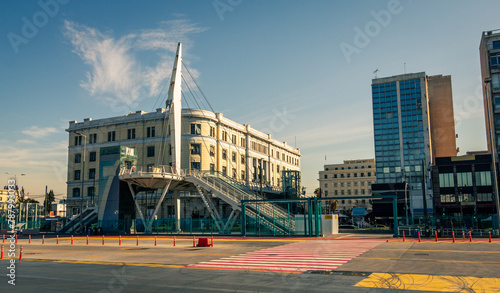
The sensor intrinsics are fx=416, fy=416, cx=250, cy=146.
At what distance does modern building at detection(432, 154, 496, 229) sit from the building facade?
115ft

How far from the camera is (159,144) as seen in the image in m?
71.8

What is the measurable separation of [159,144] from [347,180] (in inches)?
4098

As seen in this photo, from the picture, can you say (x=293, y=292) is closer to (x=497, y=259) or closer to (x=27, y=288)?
(x=27, y=288)

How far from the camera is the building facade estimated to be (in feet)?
230

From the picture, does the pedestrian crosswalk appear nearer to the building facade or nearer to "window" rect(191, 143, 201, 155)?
the building facade

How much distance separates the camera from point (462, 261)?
19.1 metres

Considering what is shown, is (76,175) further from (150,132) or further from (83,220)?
(83,220)

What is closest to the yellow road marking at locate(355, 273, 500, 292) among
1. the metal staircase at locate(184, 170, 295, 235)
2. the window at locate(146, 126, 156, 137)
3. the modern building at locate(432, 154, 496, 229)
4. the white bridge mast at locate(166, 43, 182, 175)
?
the metal staircase at locate(184, 170, 295, 235)

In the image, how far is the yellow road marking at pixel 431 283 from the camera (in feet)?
42.4

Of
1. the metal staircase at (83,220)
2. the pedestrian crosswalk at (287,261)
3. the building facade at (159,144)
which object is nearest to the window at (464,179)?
the building facade at (159,144)

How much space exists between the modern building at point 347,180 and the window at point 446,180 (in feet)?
244

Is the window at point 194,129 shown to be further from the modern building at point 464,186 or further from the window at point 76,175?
the modern building at point 464,186

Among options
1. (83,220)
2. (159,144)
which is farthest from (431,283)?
(159,144)

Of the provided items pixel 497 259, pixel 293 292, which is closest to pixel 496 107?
pixel 497 259
